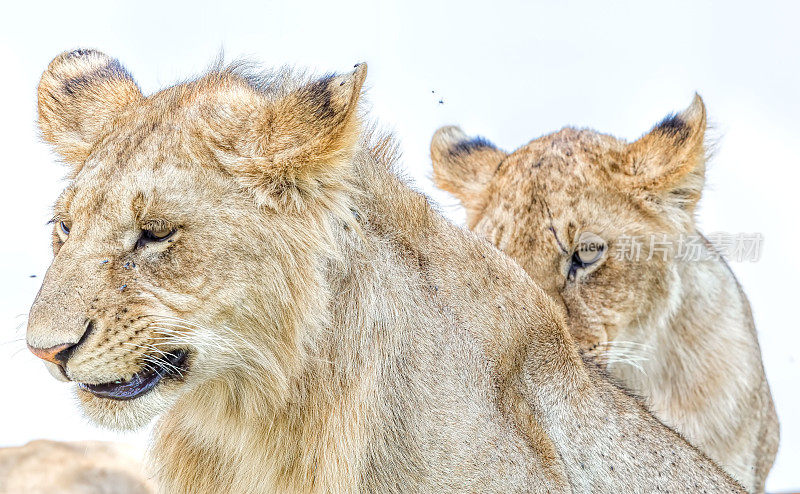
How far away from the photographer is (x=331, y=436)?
8.59ft

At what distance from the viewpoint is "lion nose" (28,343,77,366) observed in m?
2.19

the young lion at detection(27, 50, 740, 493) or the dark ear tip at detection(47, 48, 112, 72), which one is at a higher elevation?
the dark ear tip at detection(47, 48, 112, 72)

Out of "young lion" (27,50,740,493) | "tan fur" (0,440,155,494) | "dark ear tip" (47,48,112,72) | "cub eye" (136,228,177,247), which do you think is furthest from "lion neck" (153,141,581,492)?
"tan fur" (0,440,155,494)

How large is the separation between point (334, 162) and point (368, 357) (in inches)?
23.3

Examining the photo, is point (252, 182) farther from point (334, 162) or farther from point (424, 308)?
point (424, 308)

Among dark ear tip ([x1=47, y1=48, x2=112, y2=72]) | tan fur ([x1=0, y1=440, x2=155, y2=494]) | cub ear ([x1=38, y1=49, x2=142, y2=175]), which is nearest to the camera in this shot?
cub ear ([x1=38, y1=49, x2=142, y2=175])

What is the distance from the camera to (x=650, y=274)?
468 cm

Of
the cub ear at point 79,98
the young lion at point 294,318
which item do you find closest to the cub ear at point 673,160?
the young lion at point 294,318

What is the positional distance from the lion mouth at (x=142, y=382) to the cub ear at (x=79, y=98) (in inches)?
33.4

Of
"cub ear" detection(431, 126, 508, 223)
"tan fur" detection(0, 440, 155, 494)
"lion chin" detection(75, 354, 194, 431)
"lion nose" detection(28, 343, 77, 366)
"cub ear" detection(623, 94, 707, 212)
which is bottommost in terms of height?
"tan fur" detection(0, 440, 155, 494)

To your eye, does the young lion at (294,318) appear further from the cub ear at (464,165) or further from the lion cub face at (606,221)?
the cub ear at (464,165)

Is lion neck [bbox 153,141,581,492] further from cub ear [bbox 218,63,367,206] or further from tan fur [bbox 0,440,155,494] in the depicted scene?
tan fur [bbox 0,440,155,494]

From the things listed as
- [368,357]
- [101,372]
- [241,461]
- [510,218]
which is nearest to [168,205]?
[101,372]

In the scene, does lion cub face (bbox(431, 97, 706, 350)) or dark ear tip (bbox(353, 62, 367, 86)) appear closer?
dark ear tip (bbox(353, 62, 367, 86))
